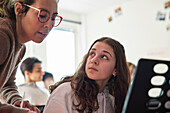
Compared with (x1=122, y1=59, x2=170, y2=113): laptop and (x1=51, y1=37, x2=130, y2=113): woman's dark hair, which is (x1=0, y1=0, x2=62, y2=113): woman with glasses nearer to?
(x1=51, y1=37, x2=130, y2=113): woman's dark hair

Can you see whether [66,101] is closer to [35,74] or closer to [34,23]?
[34,23]

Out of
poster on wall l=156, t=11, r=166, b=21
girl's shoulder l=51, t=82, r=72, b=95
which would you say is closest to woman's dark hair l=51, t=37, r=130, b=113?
girl's shoulder l=51, t=82, r=72, b=95

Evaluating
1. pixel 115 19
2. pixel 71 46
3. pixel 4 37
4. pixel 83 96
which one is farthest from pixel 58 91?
pixel 71 46

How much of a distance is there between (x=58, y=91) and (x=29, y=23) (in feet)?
1.19

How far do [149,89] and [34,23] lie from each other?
65cm

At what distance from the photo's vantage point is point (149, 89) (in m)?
0.58

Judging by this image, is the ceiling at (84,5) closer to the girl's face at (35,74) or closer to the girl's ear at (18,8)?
the girl's face at (35,74)

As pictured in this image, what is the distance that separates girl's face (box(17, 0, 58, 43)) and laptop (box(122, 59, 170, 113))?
61 centimetres

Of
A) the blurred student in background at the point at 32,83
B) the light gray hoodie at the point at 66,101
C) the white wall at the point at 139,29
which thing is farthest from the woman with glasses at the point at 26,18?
the white wall at the point at 139,29

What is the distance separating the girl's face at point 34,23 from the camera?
3.36ft

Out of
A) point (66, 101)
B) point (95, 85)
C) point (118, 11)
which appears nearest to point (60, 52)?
point (118, 11)

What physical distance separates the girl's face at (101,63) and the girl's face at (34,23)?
31 centimetres

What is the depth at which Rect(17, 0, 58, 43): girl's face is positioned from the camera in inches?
40.4

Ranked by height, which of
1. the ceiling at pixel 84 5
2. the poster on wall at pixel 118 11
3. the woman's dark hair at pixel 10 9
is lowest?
the woman's dark hair at pixel 10 9
